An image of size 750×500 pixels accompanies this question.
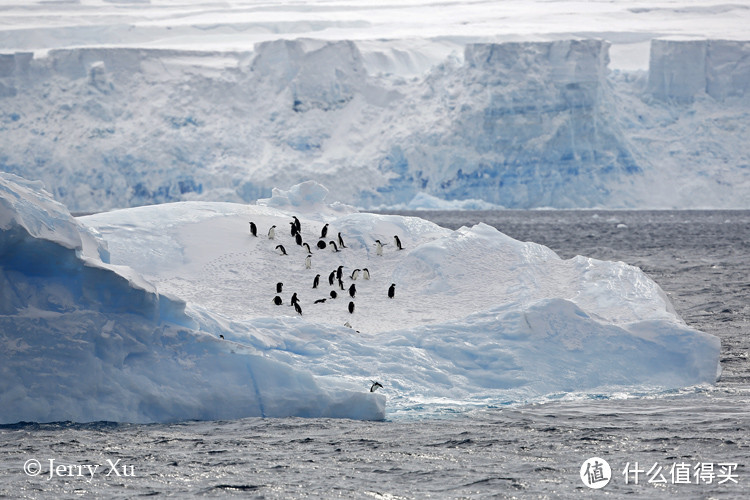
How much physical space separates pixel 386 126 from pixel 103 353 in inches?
2116

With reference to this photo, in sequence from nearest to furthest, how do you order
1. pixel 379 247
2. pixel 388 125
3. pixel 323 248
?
pixel 379 247
pixel 323 248
pixel 388 125

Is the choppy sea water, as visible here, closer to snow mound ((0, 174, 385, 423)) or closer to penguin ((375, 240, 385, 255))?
snow mound ((0, 174, 385, 423))

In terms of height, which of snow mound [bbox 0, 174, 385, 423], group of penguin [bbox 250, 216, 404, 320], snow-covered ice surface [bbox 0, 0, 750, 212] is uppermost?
snow-covered ice surface [bbox 0, 0, 750, 212]

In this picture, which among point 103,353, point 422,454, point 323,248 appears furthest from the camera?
point 323,248

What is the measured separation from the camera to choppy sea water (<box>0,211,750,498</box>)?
305 inches

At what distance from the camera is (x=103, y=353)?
32.2ft

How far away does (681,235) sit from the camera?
43.9m

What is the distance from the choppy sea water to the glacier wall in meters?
47.1

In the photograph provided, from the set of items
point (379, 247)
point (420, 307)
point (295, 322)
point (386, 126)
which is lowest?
point (295, 322)

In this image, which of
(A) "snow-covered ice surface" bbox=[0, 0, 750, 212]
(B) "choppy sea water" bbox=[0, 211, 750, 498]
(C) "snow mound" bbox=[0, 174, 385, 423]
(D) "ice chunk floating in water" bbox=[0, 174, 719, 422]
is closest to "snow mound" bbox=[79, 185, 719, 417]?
(D) "ice chunk floating in water" bbox=[0, 174, 719, 422]

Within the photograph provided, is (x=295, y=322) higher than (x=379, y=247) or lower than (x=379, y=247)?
lower

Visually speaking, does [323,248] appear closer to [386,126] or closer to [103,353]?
[103,353]

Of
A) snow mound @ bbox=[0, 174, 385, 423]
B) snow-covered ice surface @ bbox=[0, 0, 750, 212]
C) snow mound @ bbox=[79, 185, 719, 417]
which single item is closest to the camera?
snow mound @ bbox=[0, 174, 385, 423]

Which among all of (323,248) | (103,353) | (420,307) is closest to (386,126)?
(323,248)
